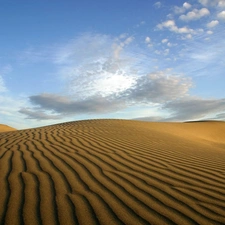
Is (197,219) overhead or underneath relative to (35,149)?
underneath

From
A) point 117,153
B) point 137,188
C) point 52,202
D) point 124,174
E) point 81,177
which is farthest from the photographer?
point 117,153

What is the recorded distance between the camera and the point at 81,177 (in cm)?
355

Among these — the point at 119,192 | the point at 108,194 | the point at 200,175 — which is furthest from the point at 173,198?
the point at 200,175

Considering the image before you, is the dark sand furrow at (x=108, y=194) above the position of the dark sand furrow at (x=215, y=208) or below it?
above

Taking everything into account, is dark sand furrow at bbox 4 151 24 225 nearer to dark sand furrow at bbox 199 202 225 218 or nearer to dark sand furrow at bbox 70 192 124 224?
dark sand furrow at bbox 70 192 124 224

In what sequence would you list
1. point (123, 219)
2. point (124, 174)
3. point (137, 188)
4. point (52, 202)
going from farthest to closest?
point (124, 174)
point (137, 188)
point (52, 202)
point (123, 219)

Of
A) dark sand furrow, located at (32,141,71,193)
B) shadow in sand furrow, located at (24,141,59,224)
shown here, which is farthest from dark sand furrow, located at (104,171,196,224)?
shadow in sand furrow, located at (24,141,59,224)

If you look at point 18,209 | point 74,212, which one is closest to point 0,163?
point 18,209

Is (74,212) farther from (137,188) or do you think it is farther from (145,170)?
(145,170)

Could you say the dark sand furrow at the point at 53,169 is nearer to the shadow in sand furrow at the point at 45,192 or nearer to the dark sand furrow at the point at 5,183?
the shadow in sand furrow at the point at 45,192

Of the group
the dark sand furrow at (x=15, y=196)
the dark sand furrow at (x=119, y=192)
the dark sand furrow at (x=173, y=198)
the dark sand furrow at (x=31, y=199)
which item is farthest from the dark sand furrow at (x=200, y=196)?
the dark sand furrow at (x=15, y=196)

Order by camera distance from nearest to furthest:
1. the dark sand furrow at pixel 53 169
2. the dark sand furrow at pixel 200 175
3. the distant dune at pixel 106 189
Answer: the distant dune at pixel 106 189, the dark sand furrow at pixel 53 169, the dark sand furrow at pixel 200 175

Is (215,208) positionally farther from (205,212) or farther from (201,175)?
(201,175)

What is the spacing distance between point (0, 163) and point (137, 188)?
2.36m
